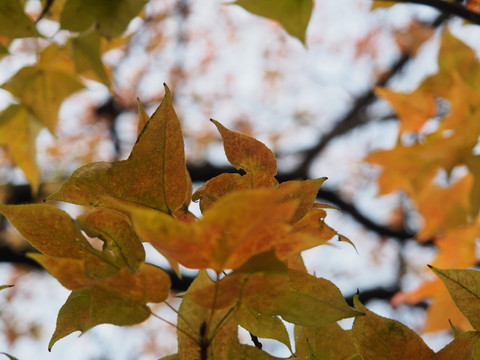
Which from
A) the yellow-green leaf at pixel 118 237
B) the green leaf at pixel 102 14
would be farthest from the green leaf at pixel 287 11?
the yellow-green leaf at pixel 118 237

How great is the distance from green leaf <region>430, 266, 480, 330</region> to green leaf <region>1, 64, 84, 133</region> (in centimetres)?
65

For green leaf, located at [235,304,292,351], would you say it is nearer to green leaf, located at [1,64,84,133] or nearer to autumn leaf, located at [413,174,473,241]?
green leaf, located at [1,64,84,133]

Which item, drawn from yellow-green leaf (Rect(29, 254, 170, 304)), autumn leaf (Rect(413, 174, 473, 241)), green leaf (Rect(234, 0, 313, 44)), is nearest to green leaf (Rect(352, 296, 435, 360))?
yellow-green leaf (Rect(29, 254, 170, 304))

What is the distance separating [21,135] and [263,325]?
A: 23.9 inches

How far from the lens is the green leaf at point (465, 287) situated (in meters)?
0.30

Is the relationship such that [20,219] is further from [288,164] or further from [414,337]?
[288,164]

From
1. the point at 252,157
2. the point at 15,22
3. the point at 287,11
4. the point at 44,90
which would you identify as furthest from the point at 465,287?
the point at 44,90

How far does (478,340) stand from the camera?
286 millimetres

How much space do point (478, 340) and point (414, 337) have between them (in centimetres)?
4

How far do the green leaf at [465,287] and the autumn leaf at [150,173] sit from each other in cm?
17

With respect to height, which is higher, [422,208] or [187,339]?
[187,339]

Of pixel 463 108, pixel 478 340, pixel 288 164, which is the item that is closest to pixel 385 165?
pixel 463 108

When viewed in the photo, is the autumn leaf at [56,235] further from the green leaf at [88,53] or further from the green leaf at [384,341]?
the green leaf at [88,53]

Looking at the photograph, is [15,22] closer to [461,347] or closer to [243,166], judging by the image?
[243,166]
